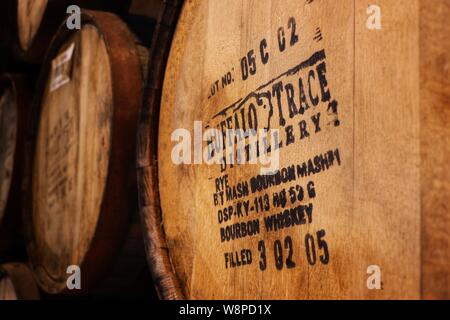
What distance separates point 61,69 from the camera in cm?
192

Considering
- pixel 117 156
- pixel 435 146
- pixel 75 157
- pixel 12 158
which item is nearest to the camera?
pixel 435 146

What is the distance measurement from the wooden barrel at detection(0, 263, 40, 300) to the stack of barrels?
126mm

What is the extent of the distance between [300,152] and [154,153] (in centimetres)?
52

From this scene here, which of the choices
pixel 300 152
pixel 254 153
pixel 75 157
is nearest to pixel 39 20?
pixel 75 157

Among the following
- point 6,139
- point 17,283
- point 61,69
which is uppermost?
point 61,69

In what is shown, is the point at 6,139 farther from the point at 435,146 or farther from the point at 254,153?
the point at 435,146

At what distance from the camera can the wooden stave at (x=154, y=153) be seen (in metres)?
1.23

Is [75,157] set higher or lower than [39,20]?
lower

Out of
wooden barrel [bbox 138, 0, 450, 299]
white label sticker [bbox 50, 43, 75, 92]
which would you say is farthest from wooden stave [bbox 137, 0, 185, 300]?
white label sticker [bbox 50, 43, 75, 92]

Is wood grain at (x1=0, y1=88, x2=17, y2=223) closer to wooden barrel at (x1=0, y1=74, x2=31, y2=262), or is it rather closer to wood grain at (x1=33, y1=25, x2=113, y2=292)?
wooden barrel at (x1=0, y1=74, x2=31, y2=262)

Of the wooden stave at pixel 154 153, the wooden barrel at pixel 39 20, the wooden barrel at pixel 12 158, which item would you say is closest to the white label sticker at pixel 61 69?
the wooden barrel at pixel 39 20

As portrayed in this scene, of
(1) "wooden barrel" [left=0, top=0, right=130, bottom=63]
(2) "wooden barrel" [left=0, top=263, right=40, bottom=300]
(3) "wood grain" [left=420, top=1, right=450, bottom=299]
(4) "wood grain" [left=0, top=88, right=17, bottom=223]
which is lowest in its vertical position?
(2) "wooden barrel" [left=0, top=263, right=40, bottom=300]

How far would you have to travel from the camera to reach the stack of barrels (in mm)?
697
